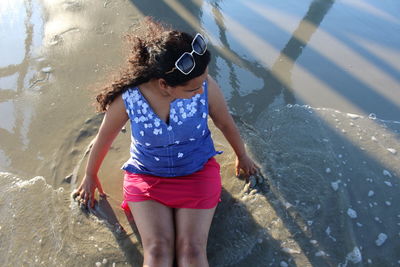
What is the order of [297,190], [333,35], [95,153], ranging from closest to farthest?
[95,153] → [297,190] → [333,35]

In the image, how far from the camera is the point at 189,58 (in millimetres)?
1575

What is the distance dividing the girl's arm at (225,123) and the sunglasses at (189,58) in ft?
1.28

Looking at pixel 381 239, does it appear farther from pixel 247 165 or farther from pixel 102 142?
pixel 102 142

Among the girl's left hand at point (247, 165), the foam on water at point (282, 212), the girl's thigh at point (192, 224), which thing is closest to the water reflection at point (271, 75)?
the foam on water at point (282, 212)

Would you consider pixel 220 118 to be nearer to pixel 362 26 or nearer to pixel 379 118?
pixel 379 118

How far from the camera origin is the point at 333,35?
3.94 meters

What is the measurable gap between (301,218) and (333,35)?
97.5 inches

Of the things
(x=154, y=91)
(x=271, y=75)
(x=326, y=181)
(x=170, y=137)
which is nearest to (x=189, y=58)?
(x=154, y=91)

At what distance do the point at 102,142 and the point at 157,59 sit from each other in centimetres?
71

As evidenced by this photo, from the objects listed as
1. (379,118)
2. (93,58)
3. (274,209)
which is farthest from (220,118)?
(93,58)

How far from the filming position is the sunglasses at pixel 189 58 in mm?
1570

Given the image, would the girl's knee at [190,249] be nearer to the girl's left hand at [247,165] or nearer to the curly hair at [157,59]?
the girl's left hand at [247,165]

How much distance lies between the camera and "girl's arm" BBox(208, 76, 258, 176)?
2043mm

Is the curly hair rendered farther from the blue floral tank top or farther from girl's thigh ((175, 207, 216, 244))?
girl's thigh ((175, 207, 216, 244))
